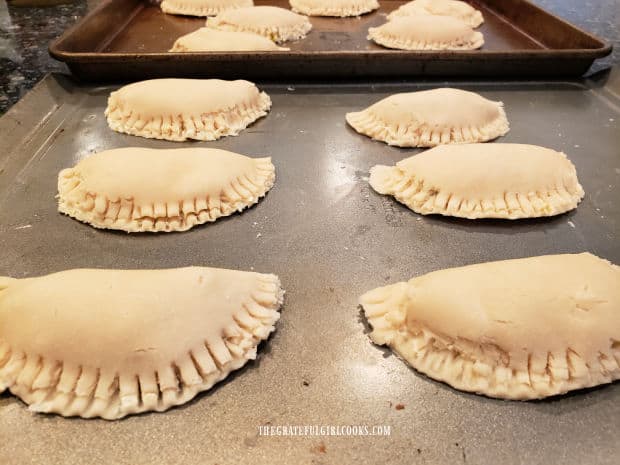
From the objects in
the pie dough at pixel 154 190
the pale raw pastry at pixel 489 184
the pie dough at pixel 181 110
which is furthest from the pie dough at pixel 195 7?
the pale raw pastry at pixel 489 184

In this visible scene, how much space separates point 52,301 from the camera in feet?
4.50

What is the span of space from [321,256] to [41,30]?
10.0ft

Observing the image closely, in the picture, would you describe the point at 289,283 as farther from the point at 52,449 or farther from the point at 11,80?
the point at 11,80

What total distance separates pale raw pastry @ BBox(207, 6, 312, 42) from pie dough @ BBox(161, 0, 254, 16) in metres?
0.29

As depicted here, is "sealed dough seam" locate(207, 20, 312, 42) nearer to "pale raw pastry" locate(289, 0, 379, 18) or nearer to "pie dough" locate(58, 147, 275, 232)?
"pale raw pastry" locate(289, 0, 379, 18)

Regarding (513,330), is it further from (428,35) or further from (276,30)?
(276,30)

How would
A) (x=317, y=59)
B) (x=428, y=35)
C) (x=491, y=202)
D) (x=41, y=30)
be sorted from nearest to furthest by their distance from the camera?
(x=491, y=202), (x=317, y=59), (x=428, y=35), (x=41, y=30)

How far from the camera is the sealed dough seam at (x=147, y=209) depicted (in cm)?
188

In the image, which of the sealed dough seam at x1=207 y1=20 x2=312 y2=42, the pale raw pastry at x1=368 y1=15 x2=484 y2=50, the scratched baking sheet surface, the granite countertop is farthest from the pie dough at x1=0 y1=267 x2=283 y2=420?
the pale raw pastry at x1=368 y1=15 x2=484 y2=50

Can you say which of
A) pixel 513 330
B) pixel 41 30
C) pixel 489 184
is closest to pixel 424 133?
pixel 489 184

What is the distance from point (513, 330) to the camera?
1348mm

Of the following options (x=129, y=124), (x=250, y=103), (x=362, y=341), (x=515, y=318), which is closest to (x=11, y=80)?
(x=129, y=124)

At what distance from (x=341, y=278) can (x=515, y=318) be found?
0.60 meters

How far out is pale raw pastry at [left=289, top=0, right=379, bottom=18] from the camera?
145 inches
